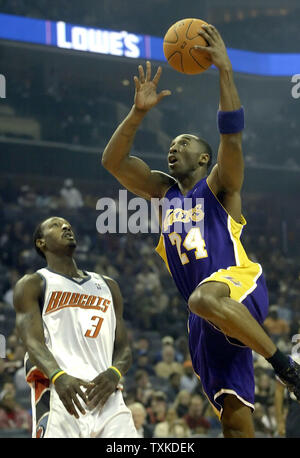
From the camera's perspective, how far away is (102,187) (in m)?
20.8

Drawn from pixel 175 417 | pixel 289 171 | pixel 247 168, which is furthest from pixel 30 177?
pixel 175 417

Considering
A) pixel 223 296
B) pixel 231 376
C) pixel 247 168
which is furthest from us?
pixel 247 168

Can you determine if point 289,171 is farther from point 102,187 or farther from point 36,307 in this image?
point 36,307

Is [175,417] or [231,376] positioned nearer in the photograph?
[231,376]

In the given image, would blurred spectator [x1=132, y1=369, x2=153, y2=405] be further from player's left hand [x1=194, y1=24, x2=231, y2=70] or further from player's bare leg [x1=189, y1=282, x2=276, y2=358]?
player's left hand [x1=194, y1=24, x2=231, y2=70]

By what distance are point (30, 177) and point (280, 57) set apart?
30.9 ft

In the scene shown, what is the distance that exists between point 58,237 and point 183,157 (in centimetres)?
106

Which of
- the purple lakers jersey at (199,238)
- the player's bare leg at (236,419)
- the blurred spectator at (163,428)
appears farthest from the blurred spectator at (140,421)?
the player's bare leg at (236,419)

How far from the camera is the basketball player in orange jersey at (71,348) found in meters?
4.01

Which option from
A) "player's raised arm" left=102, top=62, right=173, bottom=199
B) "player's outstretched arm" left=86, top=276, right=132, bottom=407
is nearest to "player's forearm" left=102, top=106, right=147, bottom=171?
"player's raised arm" left=102, top=62, right=173, bottom=199

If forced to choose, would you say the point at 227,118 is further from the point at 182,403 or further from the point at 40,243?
the point at 182,403

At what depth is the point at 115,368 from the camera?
426 centimetres

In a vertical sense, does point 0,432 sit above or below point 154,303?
below
